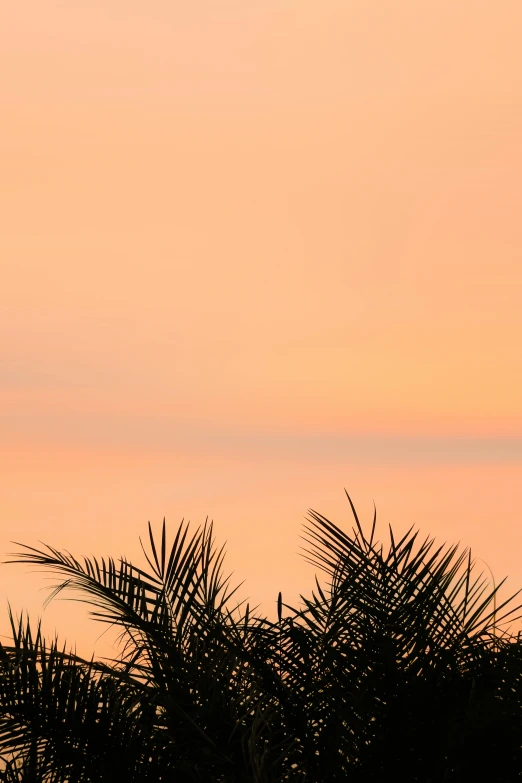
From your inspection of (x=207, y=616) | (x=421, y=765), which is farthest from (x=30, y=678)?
(x=421, y=765)

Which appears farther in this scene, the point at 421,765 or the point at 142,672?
the point at 142,672

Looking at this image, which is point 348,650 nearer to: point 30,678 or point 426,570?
point 426,570

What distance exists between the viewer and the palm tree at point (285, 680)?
450cm

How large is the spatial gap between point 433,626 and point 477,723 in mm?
587

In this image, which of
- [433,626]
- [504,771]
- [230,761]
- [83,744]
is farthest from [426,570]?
[83,744]

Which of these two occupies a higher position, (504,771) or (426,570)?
(426,570)

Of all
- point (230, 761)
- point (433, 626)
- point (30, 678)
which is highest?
point (433, 626)

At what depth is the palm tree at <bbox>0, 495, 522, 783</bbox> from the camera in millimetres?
4496

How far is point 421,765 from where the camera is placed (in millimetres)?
4531

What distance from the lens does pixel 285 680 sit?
16.2 ft

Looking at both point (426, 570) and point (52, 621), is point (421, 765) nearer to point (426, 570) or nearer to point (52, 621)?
point (426, 570)

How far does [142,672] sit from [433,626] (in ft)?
4.93

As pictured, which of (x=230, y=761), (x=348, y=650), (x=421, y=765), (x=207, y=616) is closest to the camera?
(x=230, y=761)

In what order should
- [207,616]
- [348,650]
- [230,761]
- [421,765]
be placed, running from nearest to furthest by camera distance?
[230,761], [421,765], [348,650], [207,616]
